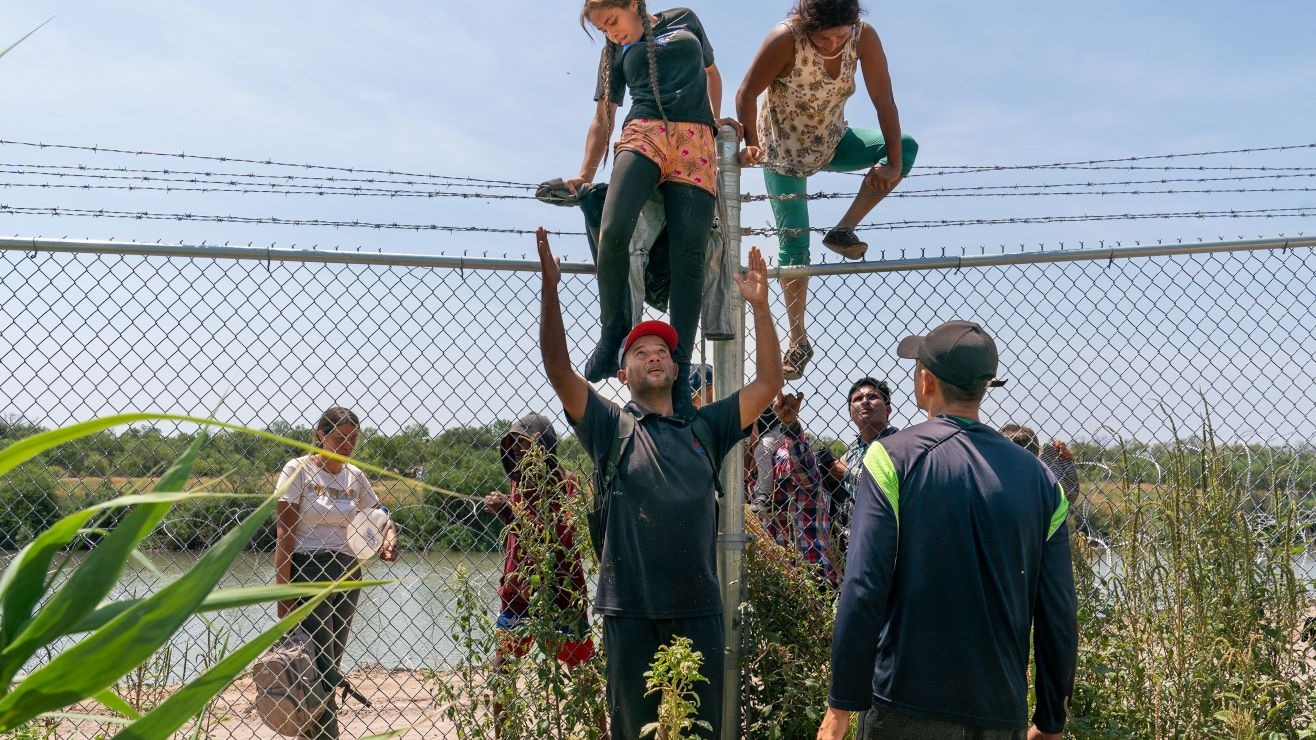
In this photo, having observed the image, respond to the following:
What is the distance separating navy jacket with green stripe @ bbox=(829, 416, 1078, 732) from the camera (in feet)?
8.89

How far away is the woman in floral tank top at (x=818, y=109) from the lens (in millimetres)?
4469

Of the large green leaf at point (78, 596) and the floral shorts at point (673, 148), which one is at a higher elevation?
the floral shorts at point (673, 148)

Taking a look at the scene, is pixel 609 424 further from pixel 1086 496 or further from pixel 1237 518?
pixel 1237 518

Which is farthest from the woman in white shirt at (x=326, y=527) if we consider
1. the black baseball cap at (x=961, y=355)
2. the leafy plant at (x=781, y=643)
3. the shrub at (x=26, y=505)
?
the black baseball cap at (x=961, y=355)

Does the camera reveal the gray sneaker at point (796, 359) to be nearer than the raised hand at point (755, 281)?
No

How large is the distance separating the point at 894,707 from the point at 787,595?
956 millimetres

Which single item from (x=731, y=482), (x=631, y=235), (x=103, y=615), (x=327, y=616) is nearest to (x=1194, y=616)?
(x=731, y=482)

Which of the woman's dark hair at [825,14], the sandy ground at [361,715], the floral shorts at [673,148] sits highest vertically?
the woman's dark hair at [825,14]

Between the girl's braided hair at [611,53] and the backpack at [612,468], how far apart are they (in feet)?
3.68

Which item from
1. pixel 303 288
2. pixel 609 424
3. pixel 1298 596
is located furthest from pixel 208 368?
pixel 1298 596

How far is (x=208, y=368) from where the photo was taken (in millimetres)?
3697

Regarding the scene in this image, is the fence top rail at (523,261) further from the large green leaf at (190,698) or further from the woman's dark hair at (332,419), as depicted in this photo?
the large green leaf at (190,698)

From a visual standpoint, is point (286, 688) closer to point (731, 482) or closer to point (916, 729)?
point (731, 482)

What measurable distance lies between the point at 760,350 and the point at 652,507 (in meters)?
0.71
